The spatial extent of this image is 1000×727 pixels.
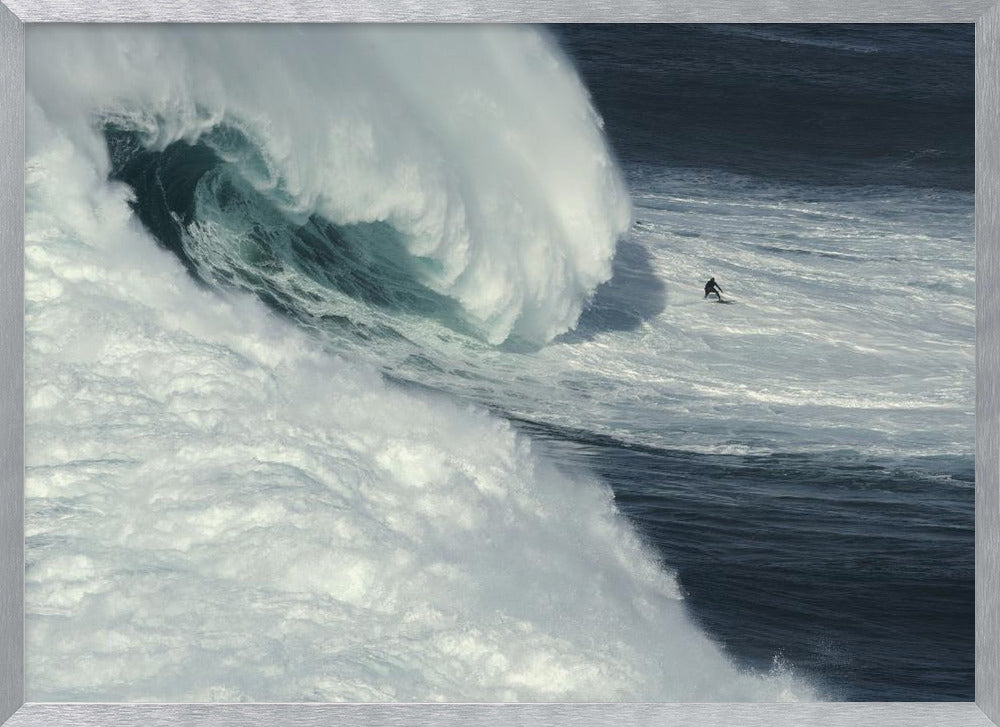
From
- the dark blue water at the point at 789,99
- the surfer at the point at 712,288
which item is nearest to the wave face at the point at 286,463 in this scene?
the dark blue water at the point at 789,99

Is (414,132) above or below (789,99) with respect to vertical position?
below

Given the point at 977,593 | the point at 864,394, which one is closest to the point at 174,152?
the point at 864,394

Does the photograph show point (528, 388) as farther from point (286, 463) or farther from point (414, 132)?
point (414, 132)

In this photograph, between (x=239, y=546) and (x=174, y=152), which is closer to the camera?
(x=239, y=546)

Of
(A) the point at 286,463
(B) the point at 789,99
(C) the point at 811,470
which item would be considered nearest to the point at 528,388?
(A) the point at 286,463

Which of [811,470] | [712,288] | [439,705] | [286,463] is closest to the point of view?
[439,705]

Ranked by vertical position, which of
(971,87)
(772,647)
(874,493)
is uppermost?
(971,87)

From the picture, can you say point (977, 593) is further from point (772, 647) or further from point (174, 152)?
point (174, 152)
